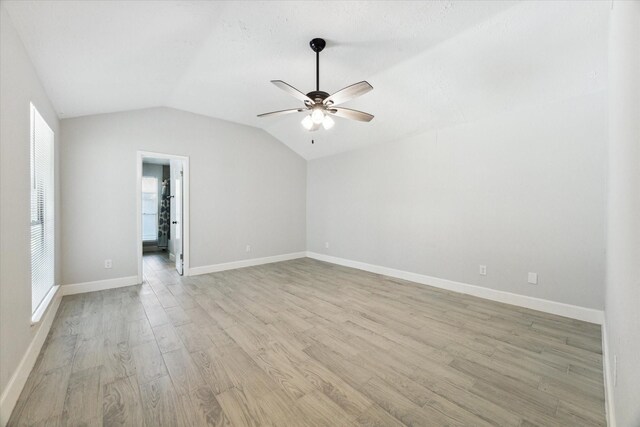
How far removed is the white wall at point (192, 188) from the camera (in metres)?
3.88

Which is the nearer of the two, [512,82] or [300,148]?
[512,82]

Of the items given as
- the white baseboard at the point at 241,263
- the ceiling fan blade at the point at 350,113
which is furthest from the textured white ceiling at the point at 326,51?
the white baseboard at the point at 241,263

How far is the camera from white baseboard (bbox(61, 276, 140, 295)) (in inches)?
150

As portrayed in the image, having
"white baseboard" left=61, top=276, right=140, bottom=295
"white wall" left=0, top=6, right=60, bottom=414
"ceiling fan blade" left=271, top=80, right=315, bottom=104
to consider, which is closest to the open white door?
"white baseboard" left=61, top=276, right=140, bottom=295

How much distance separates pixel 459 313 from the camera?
3.20m

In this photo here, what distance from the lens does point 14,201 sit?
5.98ft

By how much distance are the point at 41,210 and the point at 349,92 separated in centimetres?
343

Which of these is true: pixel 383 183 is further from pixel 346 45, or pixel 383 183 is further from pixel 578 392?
pixel 578 392

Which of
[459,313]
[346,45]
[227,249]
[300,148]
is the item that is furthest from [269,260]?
[346,45]

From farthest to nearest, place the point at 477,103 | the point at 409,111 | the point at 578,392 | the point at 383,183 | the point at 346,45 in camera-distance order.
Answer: the point at 383,183 → the point at 409,111 → the point at 477,103 → the point at 346,45 → the point at 578,392

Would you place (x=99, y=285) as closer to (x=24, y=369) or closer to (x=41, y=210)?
(x=41, y=210)

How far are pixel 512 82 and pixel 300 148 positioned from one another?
4.08m

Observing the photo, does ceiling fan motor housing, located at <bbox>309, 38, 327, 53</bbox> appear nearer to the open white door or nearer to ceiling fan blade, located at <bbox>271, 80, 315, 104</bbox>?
ceiling fan blade, located at <bbox>271, 80, 315, 104</bbox>

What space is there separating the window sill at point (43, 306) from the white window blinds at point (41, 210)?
4 centimetres
